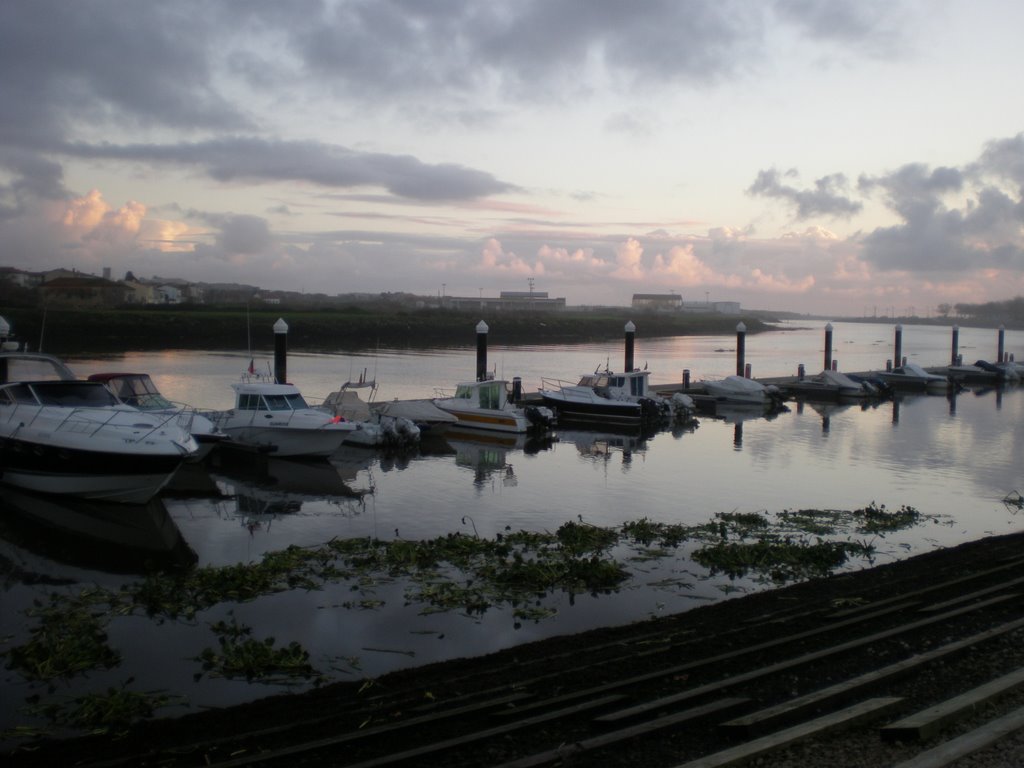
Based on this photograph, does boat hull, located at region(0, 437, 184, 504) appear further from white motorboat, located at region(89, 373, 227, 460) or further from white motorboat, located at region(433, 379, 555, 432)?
white motorboat, located at region(433, 379, 555, 432)

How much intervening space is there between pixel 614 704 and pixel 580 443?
67.2 feet

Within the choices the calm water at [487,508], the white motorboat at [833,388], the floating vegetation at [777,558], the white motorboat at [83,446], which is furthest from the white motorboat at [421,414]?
the white motorboat at [833,388]

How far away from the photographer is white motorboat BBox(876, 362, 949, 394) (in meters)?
46.6

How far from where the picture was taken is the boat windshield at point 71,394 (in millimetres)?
17953

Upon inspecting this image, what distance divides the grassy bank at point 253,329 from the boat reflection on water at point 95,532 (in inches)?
1840

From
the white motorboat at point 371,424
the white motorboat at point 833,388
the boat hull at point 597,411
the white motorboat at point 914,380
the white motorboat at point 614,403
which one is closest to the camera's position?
the white motorboat at point 371,424

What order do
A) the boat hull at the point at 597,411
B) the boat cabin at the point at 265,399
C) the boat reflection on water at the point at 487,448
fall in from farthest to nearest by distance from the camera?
the boat hull at the point at 597,411
the boat cabin at the point at 265,399
the boat reflection on water at the point at 487,448

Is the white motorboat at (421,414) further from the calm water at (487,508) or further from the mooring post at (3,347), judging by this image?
the mooring post at (3,347)

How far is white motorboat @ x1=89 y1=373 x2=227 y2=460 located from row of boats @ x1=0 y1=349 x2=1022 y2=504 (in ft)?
0.11

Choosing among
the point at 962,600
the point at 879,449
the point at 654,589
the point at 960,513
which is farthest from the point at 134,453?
the point at 879,449

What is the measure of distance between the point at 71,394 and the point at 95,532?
13.2 ft

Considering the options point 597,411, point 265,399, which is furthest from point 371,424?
point 597,411

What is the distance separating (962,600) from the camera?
404 inches

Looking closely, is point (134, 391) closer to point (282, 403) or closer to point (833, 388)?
point (282, 403)
